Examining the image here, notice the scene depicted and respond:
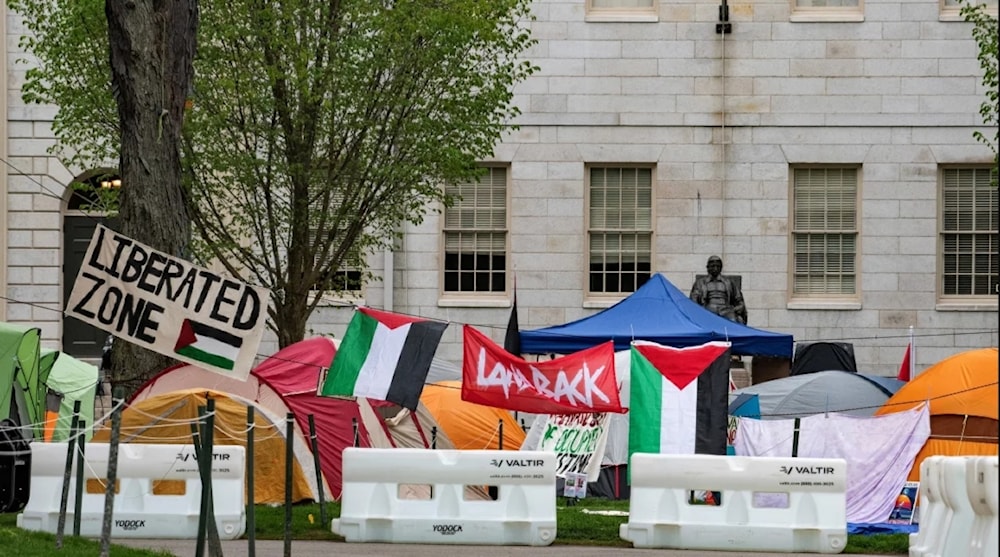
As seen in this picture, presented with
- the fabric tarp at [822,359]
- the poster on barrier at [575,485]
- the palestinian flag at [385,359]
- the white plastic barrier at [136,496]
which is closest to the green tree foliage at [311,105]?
the poster on barrier at [575,485]

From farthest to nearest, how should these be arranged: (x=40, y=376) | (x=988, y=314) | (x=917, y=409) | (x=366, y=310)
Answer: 1. (x=988, y=314)
2. (x=40, y=376)
3. (x=917, y=409)
4. (x=366, y=310)

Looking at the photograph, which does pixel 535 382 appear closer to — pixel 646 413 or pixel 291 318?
pixel 646 413

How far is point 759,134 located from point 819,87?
1.28 meters

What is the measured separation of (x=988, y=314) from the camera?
29469mm

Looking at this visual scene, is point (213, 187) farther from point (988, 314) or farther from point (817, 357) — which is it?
point (988, 314)

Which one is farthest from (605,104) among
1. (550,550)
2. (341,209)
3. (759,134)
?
(550,550)

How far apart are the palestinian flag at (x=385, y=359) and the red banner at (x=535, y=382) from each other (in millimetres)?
760

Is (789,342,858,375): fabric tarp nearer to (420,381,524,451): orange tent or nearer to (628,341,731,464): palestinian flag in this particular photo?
(420,381,524,451): orange tent

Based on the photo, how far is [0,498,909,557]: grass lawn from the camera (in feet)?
45.2

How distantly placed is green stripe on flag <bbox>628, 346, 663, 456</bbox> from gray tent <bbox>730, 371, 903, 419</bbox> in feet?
12.7

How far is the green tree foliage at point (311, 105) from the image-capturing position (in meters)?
22.3

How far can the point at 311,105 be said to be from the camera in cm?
2275

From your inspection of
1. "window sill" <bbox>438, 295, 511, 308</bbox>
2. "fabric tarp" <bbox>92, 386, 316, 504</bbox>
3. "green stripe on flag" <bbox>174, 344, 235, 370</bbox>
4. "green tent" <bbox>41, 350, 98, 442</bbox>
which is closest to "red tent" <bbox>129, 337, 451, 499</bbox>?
"fabric tarp" <bbox>92, 386, 316, 504</bbox>

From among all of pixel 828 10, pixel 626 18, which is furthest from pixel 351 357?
pixel 828 10
